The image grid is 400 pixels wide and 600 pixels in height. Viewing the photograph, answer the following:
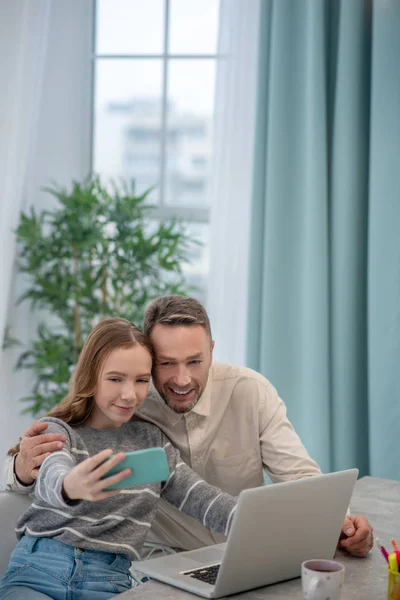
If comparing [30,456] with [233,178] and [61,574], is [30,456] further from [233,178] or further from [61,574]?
[233,178]

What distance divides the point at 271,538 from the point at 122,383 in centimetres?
53

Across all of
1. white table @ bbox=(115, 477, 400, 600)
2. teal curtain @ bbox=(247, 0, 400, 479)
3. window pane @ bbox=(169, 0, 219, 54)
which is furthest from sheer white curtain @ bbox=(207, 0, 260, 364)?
white table @ bbox=(115, 477, 400, 600)

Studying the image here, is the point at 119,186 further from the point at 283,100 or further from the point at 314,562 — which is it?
the point at 314,562

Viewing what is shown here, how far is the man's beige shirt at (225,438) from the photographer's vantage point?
196 centimetres

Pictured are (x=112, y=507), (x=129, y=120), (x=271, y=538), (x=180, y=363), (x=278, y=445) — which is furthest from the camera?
(x=129, y=120)

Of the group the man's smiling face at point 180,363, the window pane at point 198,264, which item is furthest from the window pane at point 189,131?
the man's smiling face at point 180,363

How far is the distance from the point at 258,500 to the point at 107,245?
218cm

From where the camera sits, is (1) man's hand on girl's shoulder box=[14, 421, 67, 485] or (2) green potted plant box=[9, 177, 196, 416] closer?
(1) man's hand on girl's shoulder box=[14, 421, 67, 485]

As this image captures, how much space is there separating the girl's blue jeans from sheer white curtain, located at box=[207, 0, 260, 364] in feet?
5.50

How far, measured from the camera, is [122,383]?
1.71m

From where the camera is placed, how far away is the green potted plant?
10.8 ft

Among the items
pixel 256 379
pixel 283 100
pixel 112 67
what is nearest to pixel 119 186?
pixel 112 67

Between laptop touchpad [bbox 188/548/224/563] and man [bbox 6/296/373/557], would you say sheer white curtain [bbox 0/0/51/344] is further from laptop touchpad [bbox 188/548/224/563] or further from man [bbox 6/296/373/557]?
laptop touchpad [bbox 188/548/224/563]

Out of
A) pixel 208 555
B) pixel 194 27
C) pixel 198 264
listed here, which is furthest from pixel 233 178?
pixel 208 555
